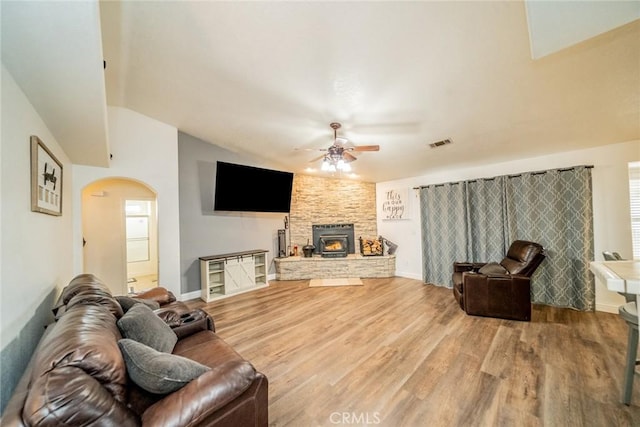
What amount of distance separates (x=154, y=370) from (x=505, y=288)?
3.90 meters

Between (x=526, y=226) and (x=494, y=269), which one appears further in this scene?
(x=526, y=226)

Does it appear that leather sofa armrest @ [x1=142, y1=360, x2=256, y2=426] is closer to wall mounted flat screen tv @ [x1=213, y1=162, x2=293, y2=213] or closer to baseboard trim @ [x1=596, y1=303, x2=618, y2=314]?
wall mounted flat screen tv @ [x1=213, y1=162, x2=293, y2=213]

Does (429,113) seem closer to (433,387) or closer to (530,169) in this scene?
(530,169)

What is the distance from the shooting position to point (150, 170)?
375 centimetres

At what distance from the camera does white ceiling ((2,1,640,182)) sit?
1703mm

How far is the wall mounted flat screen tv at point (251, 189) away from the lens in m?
4.36

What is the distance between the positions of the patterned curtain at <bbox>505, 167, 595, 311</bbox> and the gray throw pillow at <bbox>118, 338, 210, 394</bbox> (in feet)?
15.7

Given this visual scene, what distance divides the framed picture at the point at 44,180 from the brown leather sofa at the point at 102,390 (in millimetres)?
906

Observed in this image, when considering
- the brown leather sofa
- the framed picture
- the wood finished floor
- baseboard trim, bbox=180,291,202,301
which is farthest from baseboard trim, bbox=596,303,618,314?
the framed picture

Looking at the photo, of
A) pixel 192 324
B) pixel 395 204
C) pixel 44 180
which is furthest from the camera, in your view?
pixel 395 204

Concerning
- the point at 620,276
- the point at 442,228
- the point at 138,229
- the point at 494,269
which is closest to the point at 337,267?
the point at 442,228

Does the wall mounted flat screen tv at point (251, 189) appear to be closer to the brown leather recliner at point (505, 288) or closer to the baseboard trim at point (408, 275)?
the baseboard trim at point (408, 275)


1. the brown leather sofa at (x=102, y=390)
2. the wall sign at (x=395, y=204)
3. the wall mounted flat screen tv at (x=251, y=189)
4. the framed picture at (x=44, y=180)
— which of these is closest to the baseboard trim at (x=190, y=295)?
the wall mounted flat screen tv at (x=251, y=189)

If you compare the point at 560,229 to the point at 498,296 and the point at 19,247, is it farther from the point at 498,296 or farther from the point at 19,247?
the point at 19,247
